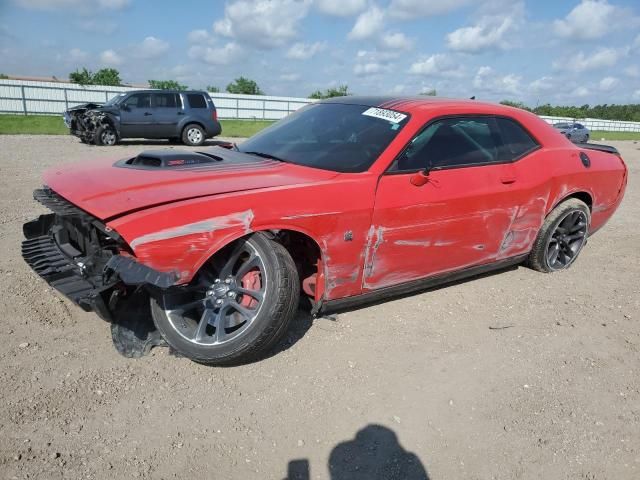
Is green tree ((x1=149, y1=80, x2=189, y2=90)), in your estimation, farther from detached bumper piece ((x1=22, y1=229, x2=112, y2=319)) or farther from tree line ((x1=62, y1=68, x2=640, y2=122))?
detached bumper piece ((x1=22, y1=229, x2=112, y2=319))

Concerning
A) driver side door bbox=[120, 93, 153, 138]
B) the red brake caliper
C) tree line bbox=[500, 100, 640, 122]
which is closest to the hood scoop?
the red brake caliper

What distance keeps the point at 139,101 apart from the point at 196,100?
5.63 feet

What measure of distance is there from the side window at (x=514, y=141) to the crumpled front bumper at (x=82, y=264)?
2.87 metres

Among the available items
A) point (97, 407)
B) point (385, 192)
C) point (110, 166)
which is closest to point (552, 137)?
point (385, 192)

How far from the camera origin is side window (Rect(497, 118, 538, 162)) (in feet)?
13.7

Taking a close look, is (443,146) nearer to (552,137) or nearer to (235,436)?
(552,137)

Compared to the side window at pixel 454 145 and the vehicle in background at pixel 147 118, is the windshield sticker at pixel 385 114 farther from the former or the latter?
the vehicle in background at pixel 147 118

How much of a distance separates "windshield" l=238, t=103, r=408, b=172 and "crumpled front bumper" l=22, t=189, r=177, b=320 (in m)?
1.40

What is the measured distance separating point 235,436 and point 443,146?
245 centimetres

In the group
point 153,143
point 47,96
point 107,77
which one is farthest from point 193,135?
point 107,77

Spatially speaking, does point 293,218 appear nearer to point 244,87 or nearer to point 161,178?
point 161,178

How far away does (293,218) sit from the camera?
2.98 meters

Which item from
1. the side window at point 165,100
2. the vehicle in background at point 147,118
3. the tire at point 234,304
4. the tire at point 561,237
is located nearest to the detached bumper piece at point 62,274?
the tire at point 234,304

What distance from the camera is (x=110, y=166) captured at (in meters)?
3.49
